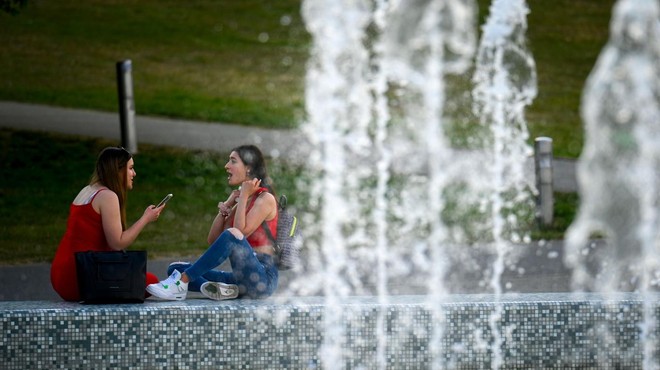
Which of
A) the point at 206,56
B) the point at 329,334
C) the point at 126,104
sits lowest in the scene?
the point at 329,334

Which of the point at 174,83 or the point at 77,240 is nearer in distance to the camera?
the point at 77,240

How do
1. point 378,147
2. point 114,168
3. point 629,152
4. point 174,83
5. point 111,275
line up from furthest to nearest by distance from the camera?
point 174,83, point 378,147, point 629,152, point 114,168, point 111,275

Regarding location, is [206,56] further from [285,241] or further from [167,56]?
[285,241]

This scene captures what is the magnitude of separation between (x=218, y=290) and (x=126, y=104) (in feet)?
26.9

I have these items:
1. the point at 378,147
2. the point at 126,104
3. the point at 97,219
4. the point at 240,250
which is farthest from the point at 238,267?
the point at 378,147

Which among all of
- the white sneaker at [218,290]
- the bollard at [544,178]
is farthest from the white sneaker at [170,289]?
the bollard at [544,178]

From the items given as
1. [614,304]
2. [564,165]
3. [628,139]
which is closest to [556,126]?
[564,165]

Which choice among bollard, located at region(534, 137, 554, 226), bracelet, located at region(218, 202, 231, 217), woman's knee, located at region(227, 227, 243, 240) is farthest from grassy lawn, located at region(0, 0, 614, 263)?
woman's knee, located at region(227, 227, 243, 240)

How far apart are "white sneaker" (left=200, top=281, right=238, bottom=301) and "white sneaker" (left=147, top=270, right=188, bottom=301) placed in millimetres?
110

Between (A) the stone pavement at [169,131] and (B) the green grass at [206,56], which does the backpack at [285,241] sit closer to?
(A) the stone pavement at [169,131]

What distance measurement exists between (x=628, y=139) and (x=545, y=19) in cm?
1784

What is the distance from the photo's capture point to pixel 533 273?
10383 millimetres

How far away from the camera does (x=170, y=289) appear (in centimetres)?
750

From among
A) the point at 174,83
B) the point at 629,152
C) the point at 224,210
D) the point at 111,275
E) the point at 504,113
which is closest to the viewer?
the point at 111,275
